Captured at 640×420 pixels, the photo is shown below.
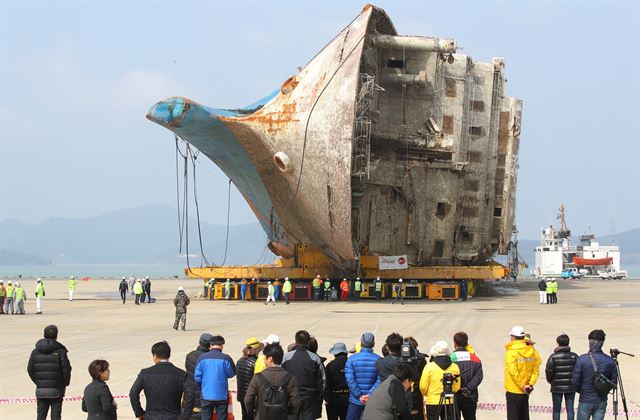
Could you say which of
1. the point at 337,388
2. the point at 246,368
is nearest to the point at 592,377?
the point at 337,388

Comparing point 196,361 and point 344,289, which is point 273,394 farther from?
point 344,289

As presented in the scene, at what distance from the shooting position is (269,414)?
808 cm

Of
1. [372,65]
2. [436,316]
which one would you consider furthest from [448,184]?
[436,316]

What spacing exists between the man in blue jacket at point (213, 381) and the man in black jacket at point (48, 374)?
166cm

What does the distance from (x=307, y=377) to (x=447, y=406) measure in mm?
1489

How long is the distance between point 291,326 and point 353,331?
2.56m

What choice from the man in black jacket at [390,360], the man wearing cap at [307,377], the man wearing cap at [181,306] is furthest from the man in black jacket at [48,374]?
the man wearing cap at [181,306]

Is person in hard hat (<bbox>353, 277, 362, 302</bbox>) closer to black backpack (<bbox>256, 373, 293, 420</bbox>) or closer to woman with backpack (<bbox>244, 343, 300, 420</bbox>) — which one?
woman with backpack (<bbox>244, 343, 300, 420</bbox>)

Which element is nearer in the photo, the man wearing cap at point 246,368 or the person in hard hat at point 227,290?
the man wearing cap at point 246,368

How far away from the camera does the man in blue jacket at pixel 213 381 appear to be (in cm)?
926

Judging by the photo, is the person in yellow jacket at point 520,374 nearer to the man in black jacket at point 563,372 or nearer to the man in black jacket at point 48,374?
the man in black jacket at point 563,372

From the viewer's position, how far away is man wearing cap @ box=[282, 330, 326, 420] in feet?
29.6

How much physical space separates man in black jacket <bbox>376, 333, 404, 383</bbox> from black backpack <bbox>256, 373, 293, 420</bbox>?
48.8 inches

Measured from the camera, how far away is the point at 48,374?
9.78m
